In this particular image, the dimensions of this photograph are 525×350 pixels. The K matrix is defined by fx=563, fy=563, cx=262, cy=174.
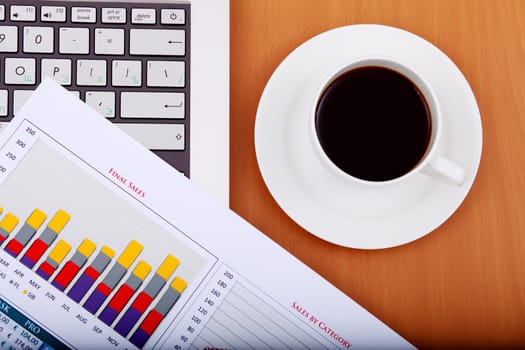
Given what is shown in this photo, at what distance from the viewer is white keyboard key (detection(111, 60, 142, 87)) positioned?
48 centimetres

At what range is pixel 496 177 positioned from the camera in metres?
0.52

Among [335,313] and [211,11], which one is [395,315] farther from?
[211,11]

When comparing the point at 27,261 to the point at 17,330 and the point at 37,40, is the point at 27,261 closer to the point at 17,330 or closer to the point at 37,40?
the point at 17,330

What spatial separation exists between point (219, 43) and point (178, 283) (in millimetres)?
209

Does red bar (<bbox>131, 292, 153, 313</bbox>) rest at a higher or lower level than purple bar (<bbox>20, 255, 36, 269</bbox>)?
higher

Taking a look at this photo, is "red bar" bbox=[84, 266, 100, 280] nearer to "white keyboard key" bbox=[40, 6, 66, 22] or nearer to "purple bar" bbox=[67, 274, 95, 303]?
"purple bar" bbox=[67, 274, 95, 303]

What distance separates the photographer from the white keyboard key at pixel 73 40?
479mm

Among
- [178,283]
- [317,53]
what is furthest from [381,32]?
[178,283]

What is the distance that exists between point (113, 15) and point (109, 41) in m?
0.02

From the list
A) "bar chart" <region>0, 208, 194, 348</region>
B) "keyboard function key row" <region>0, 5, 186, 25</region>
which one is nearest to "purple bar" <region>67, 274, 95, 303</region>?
"bar chart" <region>0, 208, 194, 348</region>

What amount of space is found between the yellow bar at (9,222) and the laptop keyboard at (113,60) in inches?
3.4

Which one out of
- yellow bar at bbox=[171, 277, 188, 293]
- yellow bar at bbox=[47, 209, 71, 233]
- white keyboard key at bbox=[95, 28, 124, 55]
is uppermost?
white keyboard key at bbox=[95, 28, 124, 55]

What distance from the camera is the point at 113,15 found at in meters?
0.48

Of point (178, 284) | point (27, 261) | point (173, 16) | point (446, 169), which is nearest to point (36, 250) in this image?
point (27, 261)
